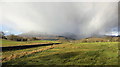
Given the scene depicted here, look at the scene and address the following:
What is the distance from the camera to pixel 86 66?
17.9 m

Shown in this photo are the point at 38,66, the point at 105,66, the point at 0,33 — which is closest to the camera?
the point at 105,66

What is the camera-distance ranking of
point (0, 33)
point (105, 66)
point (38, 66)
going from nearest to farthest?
point (105, 66)
point (38, 66)
point (0, 33)

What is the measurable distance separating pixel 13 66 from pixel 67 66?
10602 mm

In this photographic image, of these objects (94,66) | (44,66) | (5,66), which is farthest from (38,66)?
(94,66)

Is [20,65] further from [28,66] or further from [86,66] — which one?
[86,66]

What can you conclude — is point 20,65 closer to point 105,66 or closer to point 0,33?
point 105,66

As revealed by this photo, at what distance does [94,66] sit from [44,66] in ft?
30.2

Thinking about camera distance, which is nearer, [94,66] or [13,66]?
[94,66]

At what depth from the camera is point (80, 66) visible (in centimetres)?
1800

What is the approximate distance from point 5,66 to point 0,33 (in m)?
184

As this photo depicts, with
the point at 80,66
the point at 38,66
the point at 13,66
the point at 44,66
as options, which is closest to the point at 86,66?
the point at 80,66

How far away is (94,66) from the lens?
17.7 m

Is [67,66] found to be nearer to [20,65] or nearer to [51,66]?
[51,66]

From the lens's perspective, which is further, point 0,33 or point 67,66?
point 0,33
